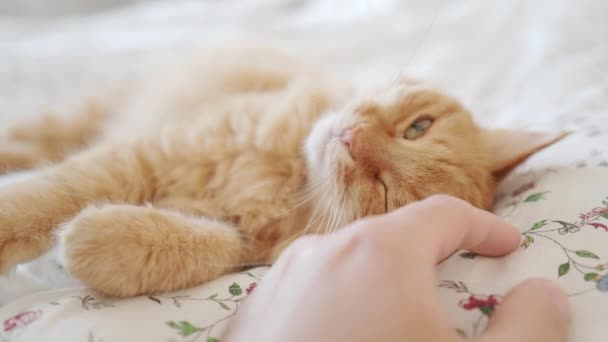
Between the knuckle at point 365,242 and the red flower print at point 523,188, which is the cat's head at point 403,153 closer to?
the red flower print at point 523,188

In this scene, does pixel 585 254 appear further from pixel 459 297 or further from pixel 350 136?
pixel 350 136

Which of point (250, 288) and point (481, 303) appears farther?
point (250, 288)

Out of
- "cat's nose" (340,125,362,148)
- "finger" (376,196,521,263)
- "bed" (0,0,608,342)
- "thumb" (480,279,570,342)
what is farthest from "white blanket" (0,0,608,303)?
"thumb" (480,279,570,342)

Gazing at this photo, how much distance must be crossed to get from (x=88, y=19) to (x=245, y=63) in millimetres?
1651

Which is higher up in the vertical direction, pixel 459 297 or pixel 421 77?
pixel 421 77

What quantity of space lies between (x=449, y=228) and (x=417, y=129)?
57cm

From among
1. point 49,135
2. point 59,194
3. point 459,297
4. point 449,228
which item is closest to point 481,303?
point 459,297

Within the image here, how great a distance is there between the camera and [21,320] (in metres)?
0.87

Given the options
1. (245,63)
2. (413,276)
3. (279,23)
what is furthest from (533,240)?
(279,23)

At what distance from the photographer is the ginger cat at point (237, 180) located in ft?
3.28

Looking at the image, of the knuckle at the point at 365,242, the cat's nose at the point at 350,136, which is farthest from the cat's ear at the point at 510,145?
the knuckle at the point at 365,242

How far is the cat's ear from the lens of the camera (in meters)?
1.26

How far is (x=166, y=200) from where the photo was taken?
1312mm

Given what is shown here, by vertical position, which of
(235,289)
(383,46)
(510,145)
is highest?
(383,46)
